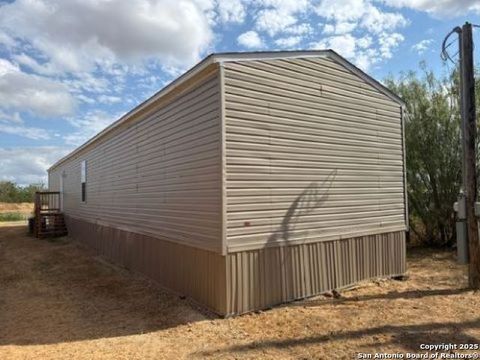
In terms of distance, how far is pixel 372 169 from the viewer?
822cm

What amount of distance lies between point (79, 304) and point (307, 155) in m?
4.53

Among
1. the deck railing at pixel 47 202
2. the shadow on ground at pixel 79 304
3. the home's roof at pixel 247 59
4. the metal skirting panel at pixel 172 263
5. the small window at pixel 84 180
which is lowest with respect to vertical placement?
the shadow on ground at pixel 79 304

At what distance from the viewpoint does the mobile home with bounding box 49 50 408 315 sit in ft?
19.9

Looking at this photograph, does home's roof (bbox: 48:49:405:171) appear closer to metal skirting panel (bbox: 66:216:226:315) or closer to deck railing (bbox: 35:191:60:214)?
metal skirting panel (bbox: 66:216:226:315)

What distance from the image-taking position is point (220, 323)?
572 centimetres

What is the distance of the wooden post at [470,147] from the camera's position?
712 centimetres

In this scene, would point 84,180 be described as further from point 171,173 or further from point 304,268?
point 304,268

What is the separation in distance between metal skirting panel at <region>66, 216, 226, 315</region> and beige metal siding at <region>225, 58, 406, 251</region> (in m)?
0.67

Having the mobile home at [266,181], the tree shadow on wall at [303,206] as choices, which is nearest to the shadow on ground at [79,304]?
the mobile home at [266,181]

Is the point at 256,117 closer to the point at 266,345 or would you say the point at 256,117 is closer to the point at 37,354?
the point at 266,345

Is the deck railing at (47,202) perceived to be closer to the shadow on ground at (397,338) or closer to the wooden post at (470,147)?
the shadow on ground at (397,338)

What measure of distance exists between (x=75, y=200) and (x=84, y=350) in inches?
481

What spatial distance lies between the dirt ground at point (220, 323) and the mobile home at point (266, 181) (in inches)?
17.2

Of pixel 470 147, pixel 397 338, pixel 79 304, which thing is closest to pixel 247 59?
pixel 470 147
